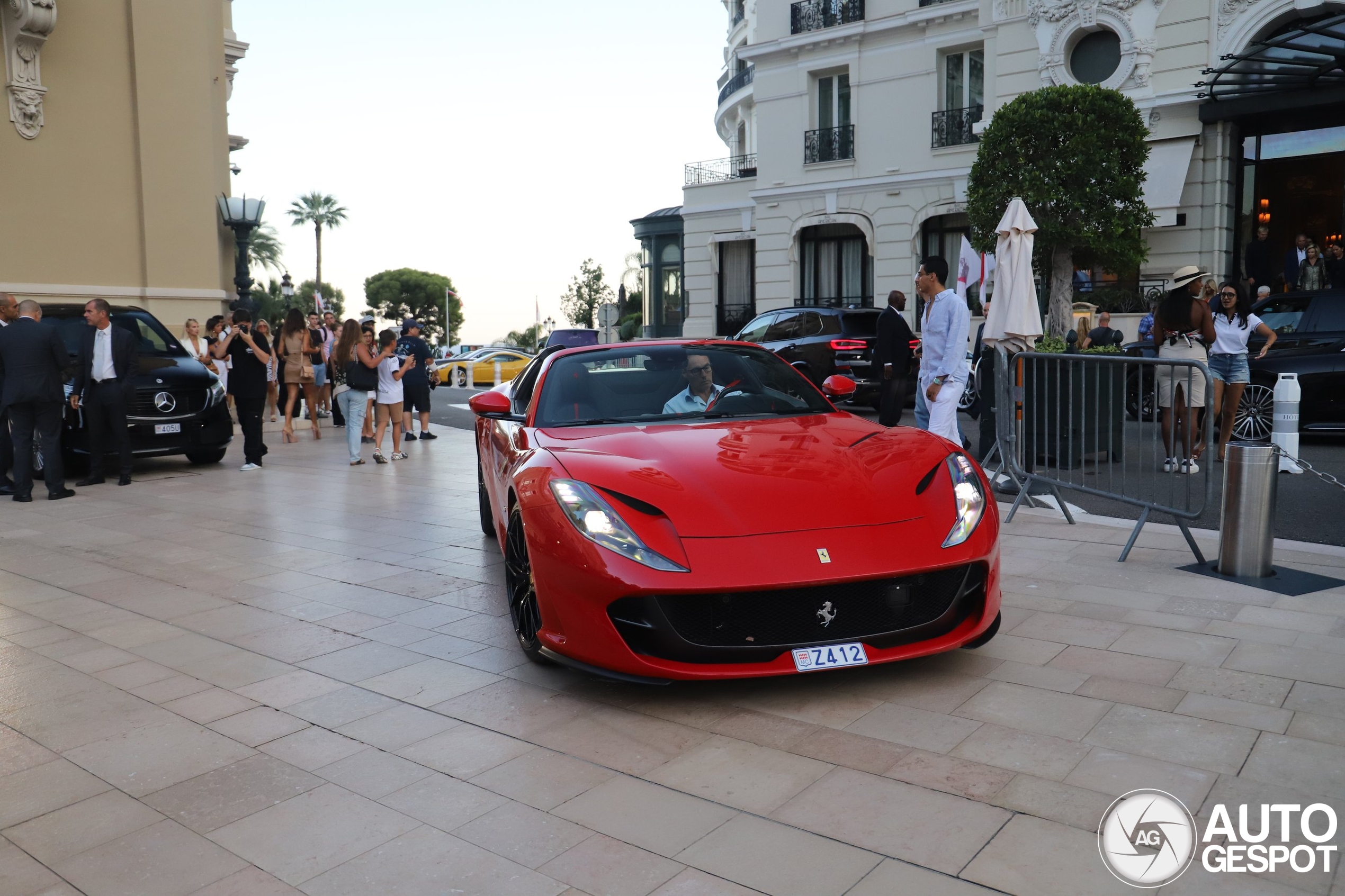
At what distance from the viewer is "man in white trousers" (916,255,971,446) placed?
8.05 m

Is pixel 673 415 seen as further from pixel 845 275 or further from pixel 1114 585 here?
pixel 845 275

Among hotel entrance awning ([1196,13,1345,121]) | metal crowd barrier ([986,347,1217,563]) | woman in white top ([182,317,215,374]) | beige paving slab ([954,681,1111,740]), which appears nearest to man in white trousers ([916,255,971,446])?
metal crowd barrier ([986,347,1217,563])

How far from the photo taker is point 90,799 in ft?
10.9

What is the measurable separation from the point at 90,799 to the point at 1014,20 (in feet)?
77.6

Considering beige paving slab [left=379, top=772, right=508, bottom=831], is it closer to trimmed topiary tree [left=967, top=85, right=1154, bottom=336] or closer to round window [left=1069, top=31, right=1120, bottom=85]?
trimmed topiary tree [left=967, top=85, right=1154, bottom=336]

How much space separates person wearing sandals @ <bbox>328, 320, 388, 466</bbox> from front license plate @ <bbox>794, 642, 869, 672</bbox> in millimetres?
9718

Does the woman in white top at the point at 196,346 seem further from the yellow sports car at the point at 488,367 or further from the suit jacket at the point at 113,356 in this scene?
the yellow sports car at the point at 488,367

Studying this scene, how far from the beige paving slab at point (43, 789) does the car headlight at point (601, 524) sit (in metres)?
1.80

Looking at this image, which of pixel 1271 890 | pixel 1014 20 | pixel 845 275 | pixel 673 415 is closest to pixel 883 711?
pixel 1271 890

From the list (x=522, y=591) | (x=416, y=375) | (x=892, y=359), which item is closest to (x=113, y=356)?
(x=416, y=375)

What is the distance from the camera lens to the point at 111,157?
58.0ft

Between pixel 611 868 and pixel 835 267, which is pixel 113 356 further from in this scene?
pixel 835 267

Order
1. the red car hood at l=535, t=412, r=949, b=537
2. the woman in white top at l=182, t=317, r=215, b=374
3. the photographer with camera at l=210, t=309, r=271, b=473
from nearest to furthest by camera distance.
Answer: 1. the red car hood at l=535, t=412, r=949, b=537
2. the photographer with camera at l=210, t=309, r=271, b=473
3. the woman in white top at l=182, t=317, r=215, b=374

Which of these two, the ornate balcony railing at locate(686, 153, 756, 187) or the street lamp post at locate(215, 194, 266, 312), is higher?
the ornate balcony railing at locate(686, 153, 756, 187)
